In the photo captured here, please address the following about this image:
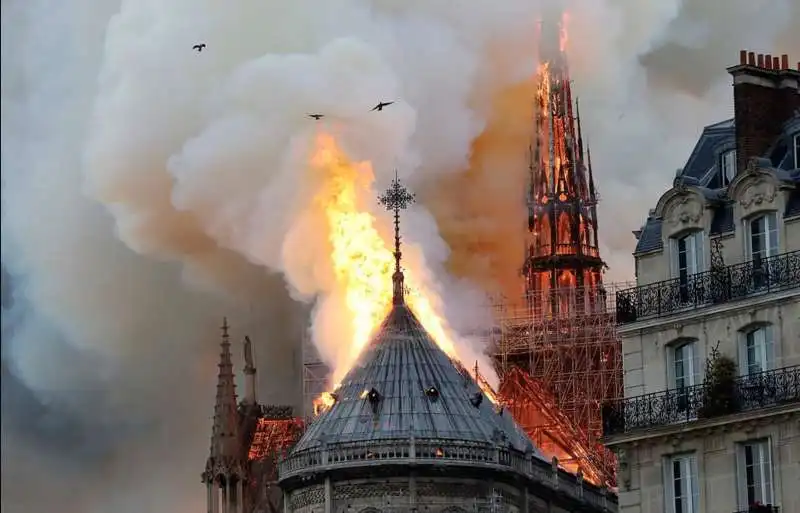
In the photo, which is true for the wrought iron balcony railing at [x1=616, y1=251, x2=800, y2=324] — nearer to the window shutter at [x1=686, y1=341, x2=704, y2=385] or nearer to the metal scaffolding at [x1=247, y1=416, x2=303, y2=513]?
the window shutter at [x1=686, y1=341, x2=704, y2=385]

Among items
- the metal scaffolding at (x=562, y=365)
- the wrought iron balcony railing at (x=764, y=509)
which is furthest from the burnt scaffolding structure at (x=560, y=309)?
the wrought iron balcony railing at (x=764, y=509)

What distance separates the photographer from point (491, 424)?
364ft

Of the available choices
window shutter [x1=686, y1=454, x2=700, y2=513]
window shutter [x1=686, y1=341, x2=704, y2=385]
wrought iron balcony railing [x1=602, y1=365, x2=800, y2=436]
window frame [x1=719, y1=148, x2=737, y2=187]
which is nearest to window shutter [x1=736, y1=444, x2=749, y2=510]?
wrought iron balcony railing [x1=602, y1=365, x2=800, y2=436]

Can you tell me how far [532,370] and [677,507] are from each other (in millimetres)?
53104

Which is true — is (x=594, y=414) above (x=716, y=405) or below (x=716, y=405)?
above

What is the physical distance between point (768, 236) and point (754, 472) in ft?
19.3

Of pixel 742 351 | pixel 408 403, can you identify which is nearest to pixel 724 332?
pixel 742 351

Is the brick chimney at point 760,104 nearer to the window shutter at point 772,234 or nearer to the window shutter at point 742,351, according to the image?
the window shutter at point 772,234

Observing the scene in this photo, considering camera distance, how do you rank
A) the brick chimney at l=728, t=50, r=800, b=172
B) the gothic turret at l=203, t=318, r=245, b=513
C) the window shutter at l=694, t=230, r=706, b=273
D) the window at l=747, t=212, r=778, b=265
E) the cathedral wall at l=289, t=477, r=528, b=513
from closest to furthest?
1. the window at l=747, t=212, r=778, b=265
2. the window shutter at l=694, t=230, r=706, b=273
3. the brick chimney at l=728, t=50, r=800, b=172
4. the cathedral wall at l=289, t=477, r=528, b=513
5. the gothic turret at l=203, t=318, r=245, b=513

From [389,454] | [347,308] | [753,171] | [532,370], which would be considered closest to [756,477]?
[753,171]

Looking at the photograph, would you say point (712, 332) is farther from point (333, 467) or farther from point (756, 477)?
point (333, 467)

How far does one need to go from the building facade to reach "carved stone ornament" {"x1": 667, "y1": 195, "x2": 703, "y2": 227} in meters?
0.03

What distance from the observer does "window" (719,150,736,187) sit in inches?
3344

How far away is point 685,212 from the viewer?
8369 centimetres
